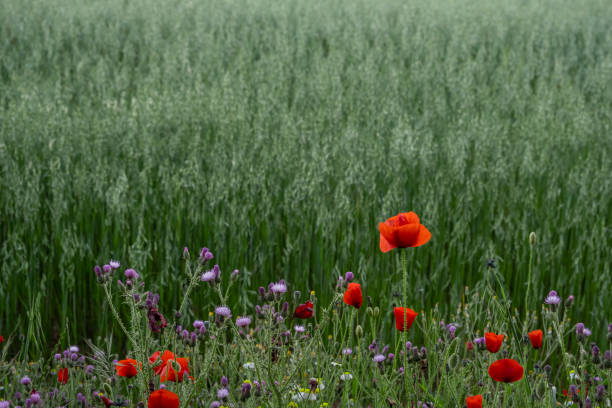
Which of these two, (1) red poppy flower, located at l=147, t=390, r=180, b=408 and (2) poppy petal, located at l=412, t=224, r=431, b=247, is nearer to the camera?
(1) red poppy flower, located at l=147, t=390, r=180, b=408

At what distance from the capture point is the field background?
2.95 meters

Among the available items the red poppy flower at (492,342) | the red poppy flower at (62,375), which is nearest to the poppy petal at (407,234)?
the red poppy flower at (492,342)

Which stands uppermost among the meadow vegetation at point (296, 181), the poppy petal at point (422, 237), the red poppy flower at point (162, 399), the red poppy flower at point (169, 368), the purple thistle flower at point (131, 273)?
the poppy petal at point (422, 237)

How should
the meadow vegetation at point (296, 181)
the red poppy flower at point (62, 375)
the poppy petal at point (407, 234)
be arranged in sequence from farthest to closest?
the meadow vegetation at point (296, 181) < the red poppy flower at point (62, 375) < the poppy petal at point (407, 234)

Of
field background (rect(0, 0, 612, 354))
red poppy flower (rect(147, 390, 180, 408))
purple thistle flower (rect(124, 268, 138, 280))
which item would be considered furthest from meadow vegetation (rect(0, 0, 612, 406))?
red poppy flower (rect(147, 390, 180, 408))

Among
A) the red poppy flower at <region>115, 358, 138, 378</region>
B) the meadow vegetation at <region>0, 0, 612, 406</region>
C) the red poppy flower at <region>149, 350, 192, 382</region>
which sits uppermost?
the red poppy flower at <region>149, 350, 192, 382</region>

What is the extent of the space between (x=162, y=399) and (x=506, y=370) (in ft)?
2.46

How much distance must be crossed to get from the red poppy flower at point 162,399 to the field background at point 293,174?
958 millimetres

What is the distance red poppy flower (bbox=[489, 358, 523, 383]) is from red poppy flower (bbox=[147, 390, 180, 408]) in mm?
687

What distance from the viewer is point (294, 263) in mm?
2988

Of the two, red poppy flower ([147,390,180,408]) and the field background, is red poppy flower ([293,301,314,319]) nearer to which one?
red poppy flower ([147,390,180,408])

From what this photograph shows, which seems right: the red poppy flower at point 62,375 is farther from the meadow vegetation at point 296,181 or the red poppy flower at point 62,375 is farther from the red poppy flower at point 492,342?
the red poppy flower at point 492,342

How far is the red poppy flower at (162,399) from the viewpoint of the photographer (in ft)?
4.41

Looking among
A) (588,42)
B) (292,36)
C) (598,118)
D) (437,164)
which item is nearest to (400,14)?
(292,36)
